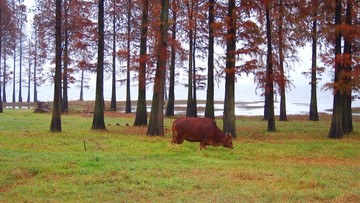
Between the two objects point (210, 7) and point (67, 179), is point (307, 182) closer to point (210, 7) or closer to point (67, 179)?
point (67, 179)

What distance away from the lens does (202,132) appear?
1773 cm

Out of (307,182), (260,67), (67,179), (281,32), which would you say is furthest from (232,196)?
(281,32)

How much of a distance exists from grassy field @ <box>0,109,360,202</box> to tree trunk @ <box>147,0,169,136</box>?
2614 mm

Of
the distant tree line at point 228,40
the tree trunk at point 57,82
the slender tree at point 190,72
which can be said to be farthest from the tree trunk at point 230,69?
the slender tree at point 190,72

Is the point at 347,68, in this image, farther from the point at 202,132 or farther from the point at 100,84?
the point at 100,84

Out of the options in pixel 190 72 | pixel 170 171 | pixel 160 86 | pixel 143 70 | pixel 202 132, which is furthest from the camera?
pixel 190 72

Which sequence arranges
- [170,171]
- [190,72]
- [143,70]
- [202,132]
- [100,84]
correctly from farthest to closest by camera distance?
[190,72]
[143,70]
[100,84]
[202,132]
[170,171]

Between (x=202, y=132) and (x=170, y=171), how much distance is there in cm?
543

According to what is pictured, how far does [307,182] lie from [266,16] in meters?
17.9

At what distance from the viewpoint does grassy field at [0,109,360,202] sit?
32.7ft

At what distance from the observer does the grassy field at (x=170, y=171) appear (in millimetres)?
9953

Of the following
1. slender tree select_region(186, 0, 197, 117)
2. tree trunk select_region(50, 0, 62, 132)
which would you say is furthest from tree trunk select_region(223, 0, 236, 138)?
slender tree select_region(186, 0, 197, 117)

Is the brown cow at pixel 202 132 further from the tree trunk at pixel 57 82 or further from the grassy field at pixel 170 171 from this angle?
the tree trunk at pixel 57 82

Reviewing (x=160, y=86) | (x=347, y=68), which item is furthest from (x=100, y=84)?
(x=347, y=68)
